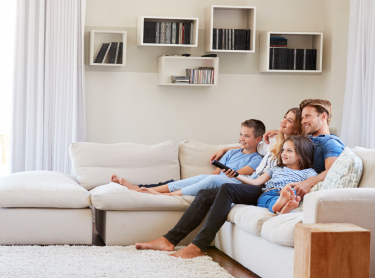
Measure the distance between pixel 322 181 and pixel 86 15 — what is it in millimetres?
2984

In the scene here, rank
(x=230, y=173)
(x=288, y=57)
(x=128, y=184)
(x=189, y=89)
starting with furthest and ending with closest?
(x=189, y=89)
(x=288, y=57)
(x=128, y=184)
(x=230, y=173)

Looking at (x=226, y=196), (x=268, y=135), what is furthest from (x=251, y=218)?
(x=268, y=135)

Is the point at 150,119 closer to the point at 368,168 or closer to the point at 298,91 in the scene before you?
the point at 298,91

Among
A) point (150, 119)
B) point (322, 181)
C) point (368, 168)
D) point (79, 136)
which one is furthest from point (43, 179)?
point (368, 168)

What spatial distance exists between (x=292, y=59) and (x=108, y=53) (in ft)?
6.08

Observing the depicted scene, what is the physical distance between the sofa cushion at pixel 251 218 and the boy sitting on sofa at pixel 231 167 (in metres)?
0.43

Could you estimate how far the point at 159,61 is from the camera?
455cm

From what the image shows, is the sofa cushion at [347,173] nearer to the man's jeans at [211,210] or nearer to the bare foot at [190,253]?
the man's jeans at [211,210]

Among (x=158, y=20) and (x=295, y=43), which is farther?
(x=295, y=43)

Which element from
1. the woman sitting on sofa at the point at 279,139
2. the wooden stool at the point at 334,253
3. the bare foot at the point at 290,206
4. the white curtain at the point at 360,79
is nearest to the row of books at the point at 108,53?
the woman sitting on sofa at the point at 279,139

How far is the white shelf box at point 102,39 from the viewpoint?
4.37m

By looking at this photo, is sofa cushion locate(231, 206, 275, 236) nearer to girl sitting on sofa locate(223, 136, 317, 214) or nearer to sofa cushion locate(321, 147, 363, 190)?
girl sitting on sofa locate(223, 136, 317, 214)

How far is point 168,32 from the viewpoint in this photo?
4.39 meters

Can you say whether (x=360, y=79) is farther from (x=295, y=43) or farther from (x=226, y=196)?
(x=226, y=196)
